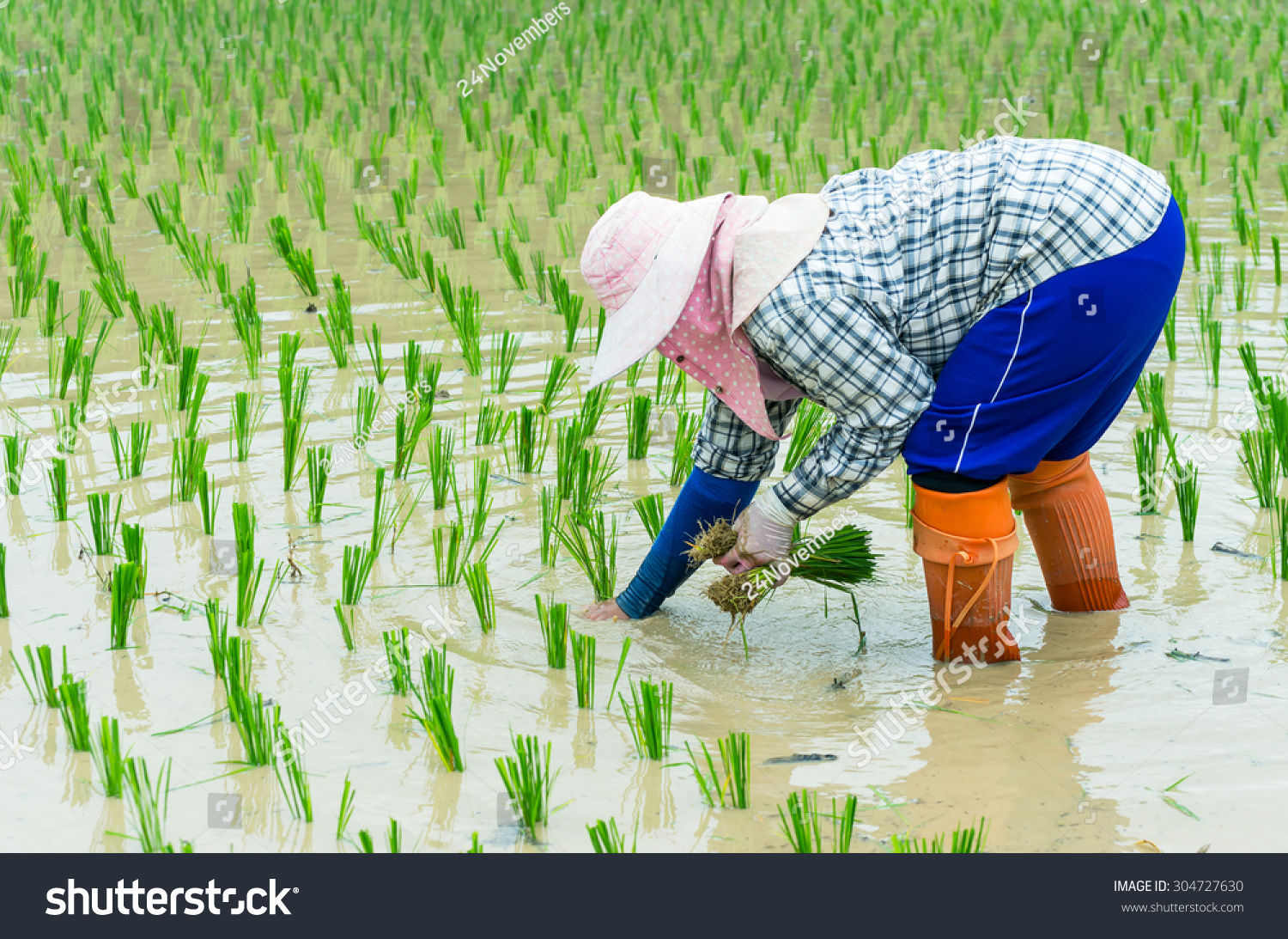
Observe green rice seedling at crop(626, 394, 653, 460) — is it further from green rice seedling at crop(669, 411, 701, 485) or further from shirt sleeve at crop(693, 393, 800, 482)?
shirt sleeve at crop(693, 393, 800, 482)

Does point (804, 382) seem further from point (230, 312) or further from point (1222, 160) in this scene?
point (1222, 160)

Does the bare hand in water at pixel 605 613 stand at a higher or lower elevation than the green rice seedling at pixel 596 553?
lower

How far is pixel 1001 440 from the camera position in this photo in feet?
7.93

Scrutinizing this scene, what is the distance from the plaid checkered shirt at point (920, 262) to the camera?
2.30 m

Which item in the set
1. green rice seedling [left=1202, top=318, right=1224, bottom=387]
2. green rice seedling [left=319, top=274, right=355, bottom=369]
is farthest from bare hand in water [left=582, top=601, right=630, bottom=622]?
green rice seedling [left=1202, top=318, right=1224, bottom=387]

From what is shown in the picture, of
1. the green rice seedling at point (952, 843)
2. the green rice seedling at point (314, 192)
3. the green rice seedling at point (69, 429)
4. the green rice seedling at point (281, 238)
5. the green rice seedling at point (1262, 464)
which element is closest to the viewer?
the green rice seedling at point (952, 843)

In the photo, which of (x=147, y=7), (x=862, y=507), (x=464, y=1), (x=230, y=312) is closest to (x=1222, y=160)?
(x=862, y=507)

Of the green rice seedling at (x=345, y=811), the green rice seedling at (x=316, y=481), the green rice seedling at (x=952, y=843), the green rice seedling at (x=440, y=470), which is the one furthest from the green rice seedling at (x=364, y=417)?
the green rice seedling at (x=952, y=843)

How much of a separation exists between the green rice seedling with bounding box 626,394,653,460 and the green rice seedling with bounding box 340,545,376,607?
3.14ft

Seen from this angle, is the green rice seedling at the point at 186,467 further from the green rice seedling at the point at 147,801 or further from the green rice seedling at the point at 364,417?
the green rice seedling at the point at 147,801

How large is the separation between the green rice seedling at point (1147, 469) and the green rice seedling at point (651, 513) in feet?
3.90

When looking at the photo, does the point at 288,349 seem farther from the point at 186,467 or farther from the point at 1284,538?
the point at 1284,538

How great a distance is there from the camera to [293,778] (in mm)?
2145

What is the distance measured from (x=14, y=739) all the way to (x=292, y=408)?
143 cm
